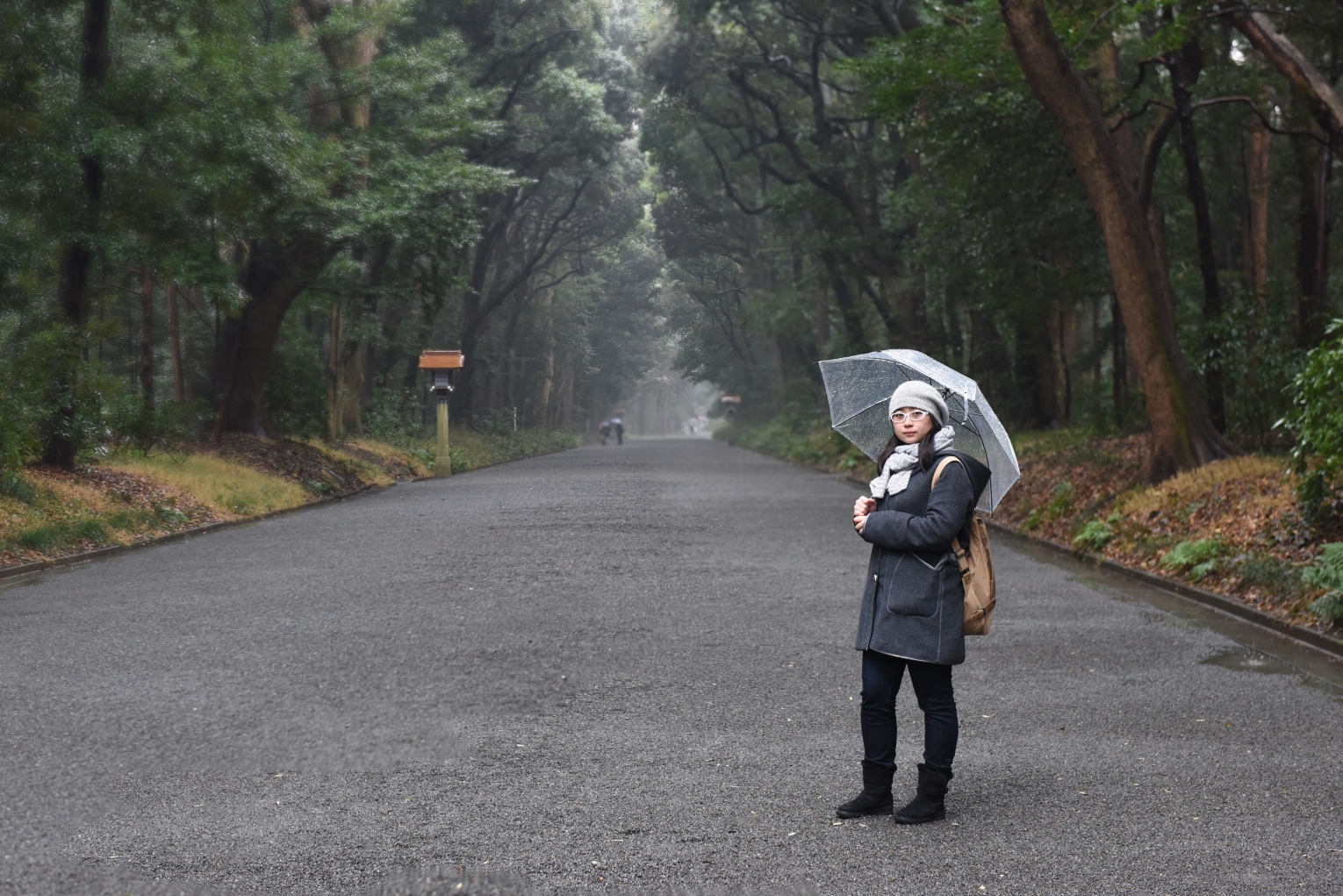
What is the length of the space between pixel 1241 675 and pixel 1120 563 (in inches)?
201

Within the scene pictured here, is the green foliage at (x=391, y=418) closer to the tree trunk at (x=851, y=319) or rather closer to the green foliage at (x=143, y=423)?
the green foliage at (x=143, y=423)

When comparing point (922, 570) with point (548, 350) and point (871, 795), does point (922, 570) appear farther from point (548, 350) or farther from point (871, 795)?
point (548, 350)

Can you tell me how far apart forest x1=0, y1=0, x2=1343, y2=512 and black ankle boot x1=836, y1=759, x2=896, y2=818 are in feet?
19.6

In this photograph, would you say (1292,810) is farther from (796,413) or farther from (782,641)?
(796,413)

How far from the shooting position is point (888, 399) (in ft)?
17.2

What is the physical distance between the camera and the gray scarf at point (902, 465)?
459 cm

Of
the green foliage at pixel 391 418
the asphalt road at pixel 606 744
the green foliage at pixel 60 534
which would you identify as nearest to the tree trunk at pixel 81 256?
the green foliage at pixel 60 534

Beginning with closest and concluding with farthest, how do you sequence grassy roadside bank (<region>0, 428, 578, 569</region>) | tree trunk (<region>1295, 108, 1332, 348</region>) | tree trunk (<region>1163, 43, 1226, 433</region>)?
grassy roadside bank (<region>0, 428, 578, 569</region>) → tree trunk (<region>1163, 43, 1226, 433</region>) → tree trunk (<region>1295, 108, 1332, 348</region>)

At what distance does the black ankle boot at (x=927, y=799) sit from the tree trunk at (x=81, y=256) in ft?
46.3

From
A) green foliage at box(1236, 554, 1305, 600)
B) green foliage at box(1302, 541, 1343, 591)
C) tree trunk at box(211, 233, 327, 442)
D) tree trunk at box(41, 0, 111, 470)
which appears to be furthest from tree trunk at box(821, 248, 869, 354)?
green foliage at box(1302, 541, 1343, 591)

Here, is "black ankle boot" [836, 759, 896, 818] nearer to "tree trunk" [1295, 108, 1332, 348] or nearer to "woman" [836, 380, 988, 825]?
"woman" [836, 380, 988, 825]

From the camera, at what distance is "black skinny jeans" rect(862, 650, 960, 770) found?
458cm

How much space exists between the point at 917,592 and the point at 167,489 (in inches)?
588

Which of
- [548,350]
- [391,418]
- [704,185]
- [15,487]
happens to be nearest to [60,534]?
[15,487]
